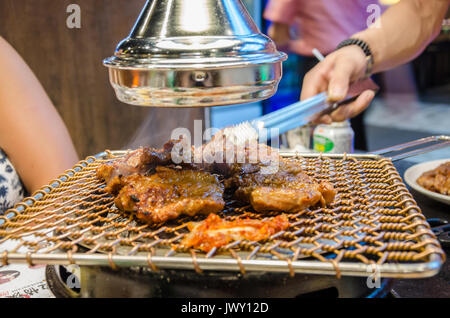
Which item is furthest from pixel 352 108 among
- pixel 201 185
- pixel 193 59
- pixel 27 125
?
pixel 27 125

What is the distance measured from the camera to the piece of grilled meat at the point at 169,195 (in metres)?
1.36

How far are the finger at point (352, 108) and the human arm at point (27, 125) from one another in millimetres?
2039

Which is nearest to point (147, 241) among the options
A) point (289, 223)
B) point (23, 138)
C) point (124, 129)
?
point (289, 223)

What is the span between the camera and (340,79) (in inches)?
105

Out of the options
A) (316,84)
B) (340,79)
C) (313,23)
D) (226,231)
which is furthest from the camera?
(313,23)

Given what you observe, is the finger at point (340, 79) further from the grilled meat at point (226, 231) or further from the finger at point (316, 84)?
the grilled meat at point (226, 231)

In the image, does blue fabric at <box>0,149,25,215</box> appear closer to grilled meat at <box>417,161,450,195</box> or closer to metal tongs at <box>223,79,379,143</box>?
metal tongs at <box>223,79,379,143</box>

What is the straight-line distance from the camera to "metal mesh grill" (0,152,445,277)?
3.39ft

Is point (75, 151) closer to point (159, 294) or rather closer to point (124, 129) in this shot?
point (124, 129)

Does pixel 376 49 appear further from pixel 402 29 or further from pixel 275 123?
pixel 275 123

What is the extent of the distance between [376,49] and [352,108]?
0.53 meters

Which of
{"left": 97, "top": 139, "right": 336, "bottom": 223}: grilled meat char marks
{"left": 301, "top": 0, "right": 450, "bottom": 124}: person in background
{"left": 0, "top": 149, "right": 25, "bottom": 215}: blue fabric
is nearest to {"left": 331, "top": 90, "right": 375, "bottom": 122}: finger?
{"left": 301, "top": 0, "right": 450, "bottom": 124}: person in background

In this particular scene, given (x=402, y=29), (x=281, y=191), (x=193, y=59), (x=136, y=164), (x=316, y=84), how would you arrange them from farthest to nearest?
(x=402, y=29) < (x=316, y=84) < (x=136, y=164) < (x=281, y=191) < (x=193, y=59)

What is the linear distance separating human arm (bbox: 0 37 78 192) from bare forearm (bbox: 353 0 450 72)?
2406 millimetres
